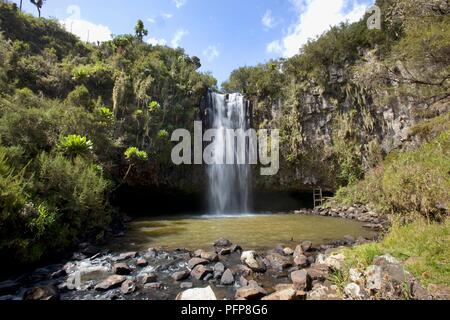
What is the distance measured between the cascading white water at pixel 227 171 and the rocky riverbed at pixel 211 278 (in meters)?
15.8

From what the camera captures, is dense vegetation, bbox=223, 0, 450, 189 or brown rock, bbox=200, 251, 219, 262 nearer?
brown rock, bbox=200, 251, 219, 262

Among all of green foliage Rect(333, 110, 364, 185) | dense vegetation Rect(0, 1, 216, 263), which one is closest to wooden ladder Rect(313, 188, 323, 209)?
green foliage Rect(333, 110, 364, 185)

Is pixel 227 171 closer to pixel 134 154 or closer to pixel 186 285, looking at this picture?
pixel 134 154

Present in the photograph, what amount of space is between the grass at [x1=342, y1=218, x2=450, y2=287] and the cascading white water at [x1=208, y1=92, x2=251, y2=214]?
18.8 m

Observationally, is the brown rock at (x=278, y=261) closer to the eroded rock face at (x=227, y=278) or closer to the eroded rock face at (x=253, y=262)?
the eroded rock face at (x=253, y=262)

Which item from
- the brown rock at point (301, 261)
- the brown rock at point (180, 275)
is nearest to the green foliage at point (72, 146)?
the brown rock at point (180, 275)

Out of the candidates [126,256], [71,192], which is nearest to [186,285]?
[126,256]

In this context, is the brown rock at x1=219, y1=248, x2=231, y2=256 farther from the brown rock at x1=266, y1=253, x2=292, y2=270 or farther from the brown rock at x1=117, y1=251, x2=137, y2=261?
→ the brown rock at x1=117, y1=251, x2=137, y2=261

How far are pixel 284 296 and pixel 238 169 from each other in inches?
809

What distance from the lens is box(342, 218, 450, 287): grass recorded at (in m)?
4.34

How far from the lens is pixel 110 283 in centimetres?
623
